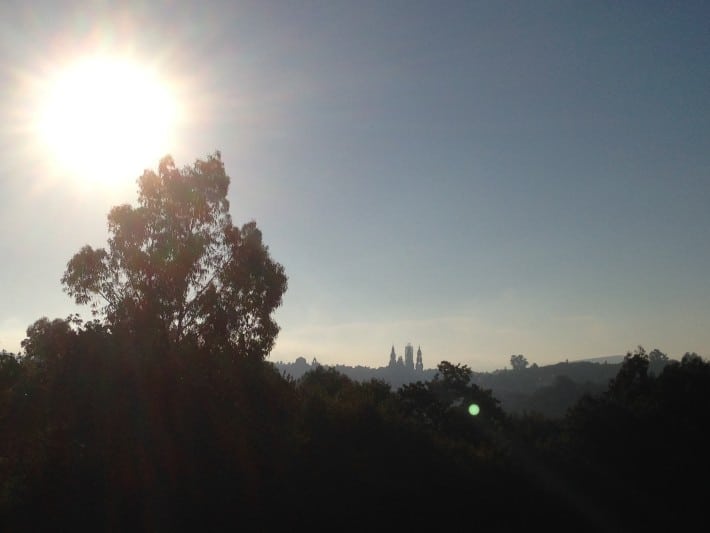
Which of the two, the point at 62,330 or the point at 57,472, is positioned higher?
the point at 62,330

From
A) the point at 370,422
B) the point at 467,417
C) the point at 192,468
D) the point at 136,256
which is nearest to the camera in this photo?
the point at 192,468

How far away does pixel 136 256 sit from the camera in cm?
2044

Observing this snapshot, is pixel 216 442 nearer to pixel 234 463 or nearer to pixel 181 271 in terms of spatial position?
pixel 234 463

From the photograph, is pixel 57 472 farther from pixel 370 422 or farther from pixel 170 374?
pixel 370 422

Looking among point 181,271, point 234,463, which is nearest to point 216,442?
point 234,463

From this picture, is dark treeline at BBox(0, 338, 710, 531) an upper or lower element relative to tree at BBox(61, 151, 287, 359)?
lower

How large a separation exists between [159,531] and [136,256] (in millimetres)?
11003

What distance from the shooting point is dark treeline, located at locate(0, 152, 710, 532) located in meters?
14.7

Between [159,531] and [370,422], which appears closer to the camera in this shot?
[159,531]

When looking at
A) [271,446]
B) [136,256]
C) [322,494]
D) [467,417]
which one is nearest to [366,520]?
[322,494]

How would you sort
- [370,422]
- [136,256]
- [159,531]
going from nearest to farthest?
[159,531] → [136,256] → [370,422]

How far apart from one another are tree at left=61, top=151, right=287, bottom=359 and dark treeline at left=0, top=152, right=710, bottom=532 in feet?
0.22

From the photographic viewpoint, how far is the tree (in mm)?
20047

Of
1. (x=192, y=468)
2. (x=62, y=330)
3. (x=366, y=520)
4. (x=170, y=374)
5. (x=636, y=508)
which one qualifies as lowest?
(x=636, y=508)
